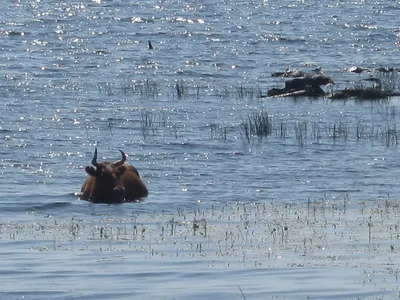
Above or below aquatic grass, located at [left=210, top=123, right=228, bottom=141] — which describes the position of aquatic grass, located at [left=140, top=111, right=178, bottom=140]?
above

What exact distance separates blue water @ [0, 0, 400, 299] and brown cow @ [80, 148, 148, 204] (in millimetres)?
366

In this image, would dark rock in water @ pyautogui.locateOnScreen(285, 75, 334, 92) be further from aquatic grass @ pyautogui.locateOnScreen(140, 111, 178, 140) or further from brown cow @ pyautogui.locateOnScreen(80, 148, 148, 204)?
brown cow @ pyautogui.locateOnScreen(80, 148, 148, 204)

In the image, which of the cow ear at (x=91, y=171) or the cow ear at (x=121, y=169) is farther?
the cow ear at (x=121, y=169)

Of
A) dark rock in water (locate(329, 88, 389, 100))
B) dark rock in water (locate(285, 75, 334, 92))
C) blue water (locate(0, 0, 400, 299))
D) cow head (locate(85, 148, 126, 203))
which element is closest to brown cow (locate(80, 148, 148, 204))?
cow head (locate(85, 148, 126, 203))

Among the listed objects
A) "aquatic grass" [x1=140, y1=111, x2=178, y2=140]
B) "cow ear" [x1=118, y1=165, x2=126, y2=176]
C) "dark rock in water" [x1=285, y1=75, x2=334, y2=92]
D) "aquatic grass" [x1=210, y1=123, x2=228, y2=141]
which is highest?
"cow ear" [x1=118, y1=165, x2=126, y2=176]

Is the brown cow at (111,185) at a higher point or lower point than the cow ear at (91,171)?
lower

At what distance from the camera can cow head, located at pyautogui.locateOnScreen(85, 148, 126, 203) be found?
1864 cm

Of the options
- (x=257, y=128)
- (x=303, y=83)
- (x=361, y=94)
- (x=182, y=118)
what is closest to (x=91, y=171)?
(x=257, y=128)

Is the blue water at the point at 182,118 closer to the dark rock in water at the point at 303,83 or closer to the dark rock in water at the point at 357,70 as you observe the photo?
the dark rock in water at the point at 357,70

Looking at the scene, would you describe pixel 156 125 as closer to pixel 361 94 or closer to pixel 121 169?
pixel 361 94

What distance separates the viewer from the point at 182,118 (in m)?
28.5

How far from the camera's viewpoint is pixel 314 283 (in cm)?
1121

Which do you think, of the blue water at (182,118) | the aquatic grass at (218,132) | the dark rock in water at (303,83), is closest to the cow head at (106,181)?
the blue water at (182,118)

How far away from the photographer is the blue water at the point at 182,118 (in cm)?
1884
